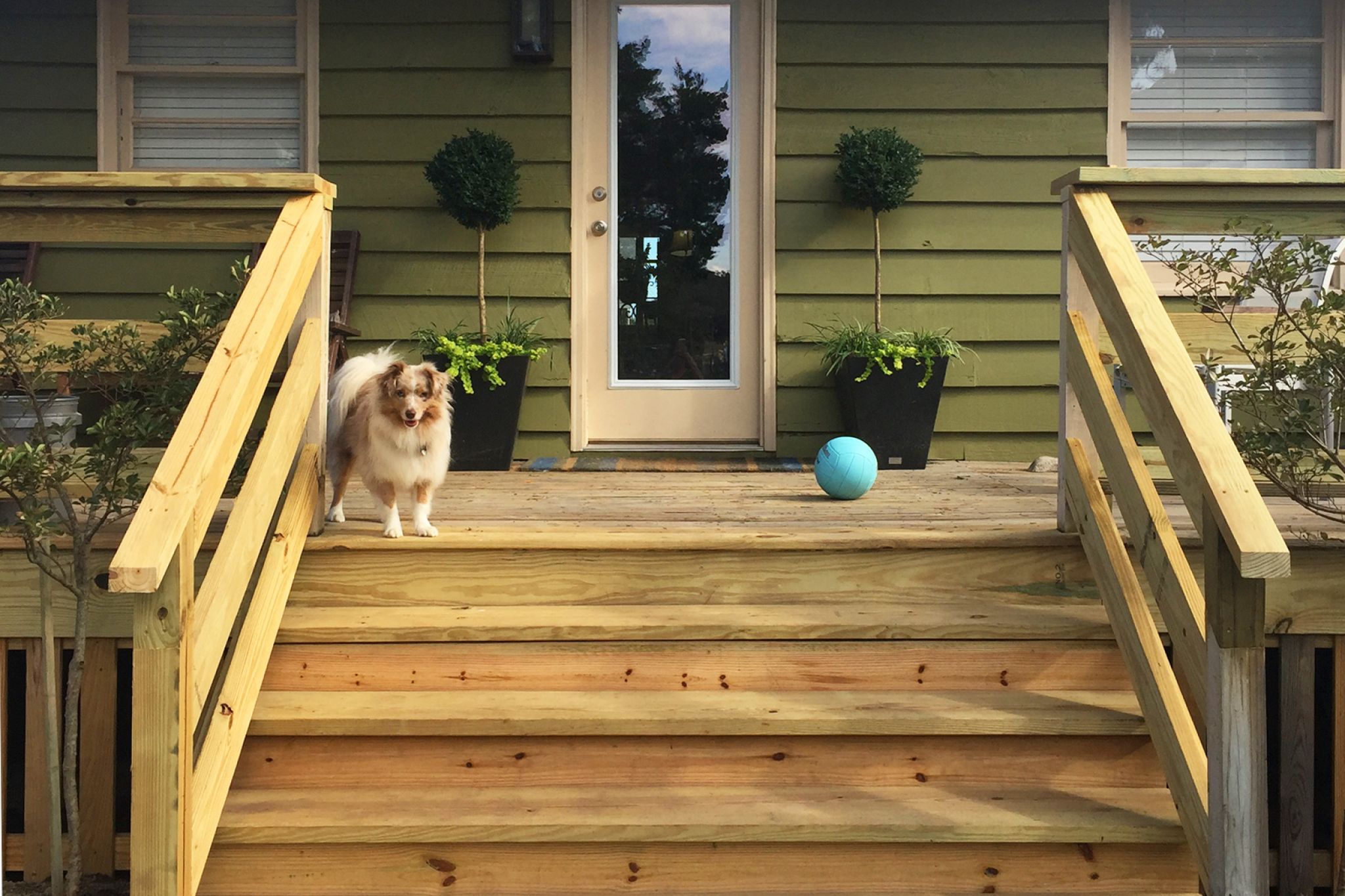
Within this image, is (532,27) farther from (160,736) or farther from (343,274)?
(160,736)

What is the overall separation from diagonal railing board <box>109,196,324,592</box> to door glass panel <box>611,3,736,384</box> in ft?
7.97

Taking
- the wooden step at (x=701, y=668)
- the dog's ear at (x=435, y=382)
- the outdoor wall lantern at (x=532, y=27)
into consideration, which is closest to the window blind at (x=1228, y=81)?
the outdoor wall lantern at (x=532, y=27)

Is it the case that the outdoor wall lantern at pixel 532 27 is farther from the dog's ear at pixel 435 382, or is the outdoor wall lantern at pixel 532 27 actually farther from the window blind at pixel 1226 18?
the window blind at pixel 1226 18

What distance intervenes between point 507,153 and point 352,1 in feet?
3.21

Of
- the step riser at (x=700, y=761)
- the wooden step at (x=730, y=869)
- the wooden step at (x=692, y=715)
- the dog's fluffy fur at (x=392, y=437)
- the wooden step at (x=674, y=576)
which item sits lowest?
the wooden step at (x=730, y=869)

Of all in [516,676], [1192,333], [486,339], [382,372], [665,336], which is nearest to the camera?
[516,676]

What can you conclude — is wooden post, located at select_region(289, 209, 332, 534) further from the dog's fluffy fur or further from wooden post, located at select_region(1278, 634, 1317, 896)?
wooden post, located at select_region(1278, 634, 1317, 896)

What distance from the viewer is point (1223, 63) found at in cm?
489

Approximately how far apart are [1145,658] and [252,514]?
1.74m

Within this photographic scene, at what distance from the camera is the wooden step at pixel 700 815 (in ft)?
6.73

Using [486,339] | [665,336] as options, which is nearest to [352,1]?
[486,339]

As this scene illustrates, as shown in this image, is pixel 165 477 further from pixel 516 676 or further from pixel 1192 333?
pixel 1192 333

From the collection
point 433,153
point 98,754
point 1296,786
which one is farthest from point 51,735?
point 433,153

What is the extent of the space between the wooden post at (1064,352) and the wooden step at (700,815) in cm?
70
